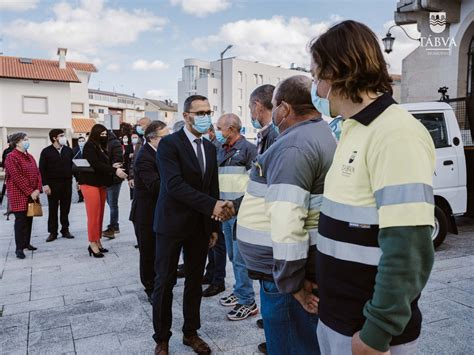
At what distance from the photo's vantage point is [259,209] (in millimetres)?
2135

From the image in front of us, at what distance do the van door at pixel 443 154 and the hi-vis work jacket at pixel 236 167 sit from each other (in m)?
3.32

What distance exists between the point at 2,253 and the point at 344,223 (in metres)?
6.69

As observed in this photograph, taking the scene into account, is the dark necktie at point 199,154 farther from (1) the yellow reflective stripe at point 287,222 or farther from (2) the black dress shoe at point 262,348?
(1) the yellow reflective stripe at point 287,222

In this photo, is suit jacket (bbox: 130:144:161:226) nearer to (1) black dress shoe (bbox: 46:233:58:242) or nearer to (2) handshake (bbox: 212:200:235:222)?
(2) handshake (bbox: 212:200:235:222)

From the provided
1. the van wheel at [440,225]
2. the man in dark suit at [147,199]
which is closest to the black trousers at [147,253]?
the man in dark suit at [147,199]

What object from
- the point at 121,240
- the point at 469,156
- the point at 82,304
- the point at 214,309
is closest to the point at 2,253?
the point at 121,240

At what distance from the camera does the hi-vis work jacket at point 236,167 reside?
4172mm

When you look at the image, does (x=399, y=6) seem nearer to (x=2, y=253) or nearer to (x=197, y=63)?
(x=2, y=253)

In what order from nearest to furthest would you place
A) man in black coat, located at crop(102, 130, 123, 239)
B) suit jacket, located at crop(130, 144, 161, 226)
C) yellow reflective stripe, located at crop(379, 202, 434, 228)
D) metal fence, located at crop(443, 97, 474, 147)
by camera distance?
yellow reflective stripe, located at crop(379, 202, 434, 228) < suit jacket, located at crop(130, 144, 161, 226) < man in black coat, located at crop(102, 130, 123, 239) < metal fence, located at crop(443, 97, 474, 147)

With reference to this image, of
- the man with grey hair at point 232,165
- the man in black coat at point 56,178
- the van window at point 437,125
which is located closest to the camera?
the man with grey hair at point 232,165

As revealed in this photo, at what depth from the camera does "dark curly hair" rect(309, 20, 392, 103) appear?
4.53ft

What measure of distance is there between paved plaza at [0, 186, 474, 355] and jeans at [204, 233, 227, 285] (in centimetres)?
21

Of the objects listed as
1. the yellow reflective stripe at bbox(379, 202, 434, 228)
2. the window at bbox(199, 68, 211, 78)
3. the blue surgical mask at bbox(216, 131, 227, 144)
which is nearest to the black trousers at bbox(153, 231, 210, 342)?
the blue surgical mask at bbox(216, 131, 227, 144)

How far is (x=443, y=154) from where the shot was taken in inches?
244
